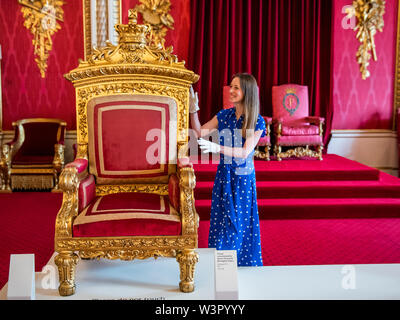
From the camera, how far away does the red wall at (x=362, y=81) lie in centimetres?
602

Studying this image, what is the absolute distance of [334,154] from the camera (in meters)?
6.16

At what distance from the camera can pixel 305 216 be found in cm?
409

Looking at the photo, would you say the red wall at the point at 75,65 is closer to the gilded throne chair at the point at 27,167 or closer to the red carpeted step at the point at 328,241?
the gilded throne chair at the point at 27,167

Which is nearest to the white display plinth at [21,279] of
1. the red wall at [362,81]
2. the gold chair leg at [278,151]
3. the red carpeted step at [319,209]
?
the red carpeted step at [319,209]

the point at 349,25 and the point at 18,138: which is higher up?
the point at 349,25

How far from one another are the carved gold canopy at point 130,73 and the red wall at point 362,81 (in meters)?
4.00

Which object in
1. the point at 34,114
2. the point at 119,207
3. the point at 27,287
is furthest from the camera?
the point at 34,114

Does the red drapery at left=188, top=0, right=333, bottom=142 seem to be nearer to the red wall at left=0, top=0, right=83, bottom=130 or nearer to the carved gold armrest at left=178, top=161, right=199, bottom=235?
the red wall at left=0, top=0, right=83, bottom=130

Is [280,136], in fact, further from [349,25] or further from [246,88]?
[246,88]

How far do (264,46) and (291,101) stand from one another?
877 mm

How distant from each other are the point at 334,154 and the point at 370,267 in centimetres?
360

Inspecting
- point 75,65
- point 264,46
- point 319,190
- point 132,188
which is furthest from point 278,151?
point 132,188

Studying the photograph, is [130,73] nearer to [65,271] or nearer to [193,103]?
[193,103]
